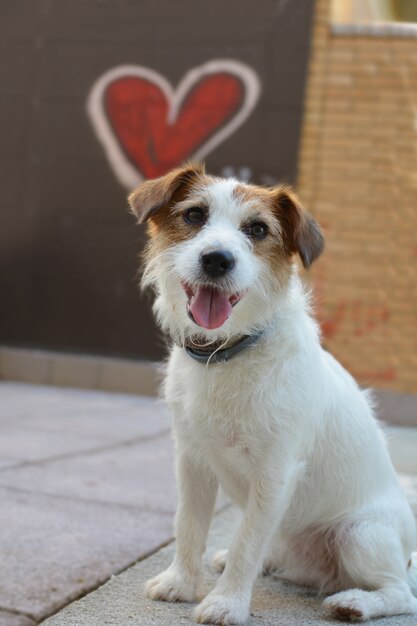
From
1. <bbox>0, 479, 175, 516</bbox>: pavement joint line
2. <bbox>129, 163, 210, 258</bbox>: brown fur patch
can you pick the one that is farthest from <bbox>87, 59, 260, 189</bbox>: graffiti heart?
<bbox>129, 163, 210, 258</bbox>: brown fur patch

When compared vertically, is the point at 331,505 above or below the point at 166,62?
below

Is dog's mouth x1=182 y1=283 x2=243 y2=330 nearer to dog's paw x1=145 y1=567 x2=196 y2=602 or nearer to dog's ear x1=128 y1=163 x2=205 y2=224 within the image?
dog's ear x1=128 y1=163 x2=205 y2=224

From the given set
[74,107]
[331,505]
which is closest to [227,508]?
[331,505]

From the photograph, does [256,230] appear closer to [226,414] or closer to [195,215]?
[195,215]

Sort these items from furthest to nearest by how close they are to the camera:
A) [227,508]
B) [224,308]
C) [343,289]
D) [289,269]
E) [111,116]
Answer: [111,116] → [343,289] → [227,508] → [289,269] → [224,308]

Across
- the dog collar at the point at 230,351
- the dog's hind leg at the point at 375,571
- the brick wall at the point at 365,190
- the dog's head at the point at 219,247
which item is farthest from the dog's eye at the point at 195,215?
the brick wall at the point at 365,190

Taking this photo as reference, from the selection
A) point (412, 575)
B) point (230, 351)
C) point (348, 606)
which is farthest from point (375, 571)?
point (230, 351)

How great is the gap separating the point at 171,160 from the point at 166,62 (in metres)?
1.11

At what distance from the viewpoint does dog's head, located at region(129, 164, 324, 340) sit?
2.69m

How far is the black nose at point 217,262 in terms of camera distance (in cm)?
263

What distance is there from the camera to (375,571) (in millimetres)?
2812

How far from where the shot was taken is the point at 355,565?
283 cm

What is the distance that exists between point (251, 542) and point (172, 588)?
36 cm

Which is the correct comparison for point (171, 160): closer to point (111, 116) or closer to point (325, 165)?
point (111, 116)
